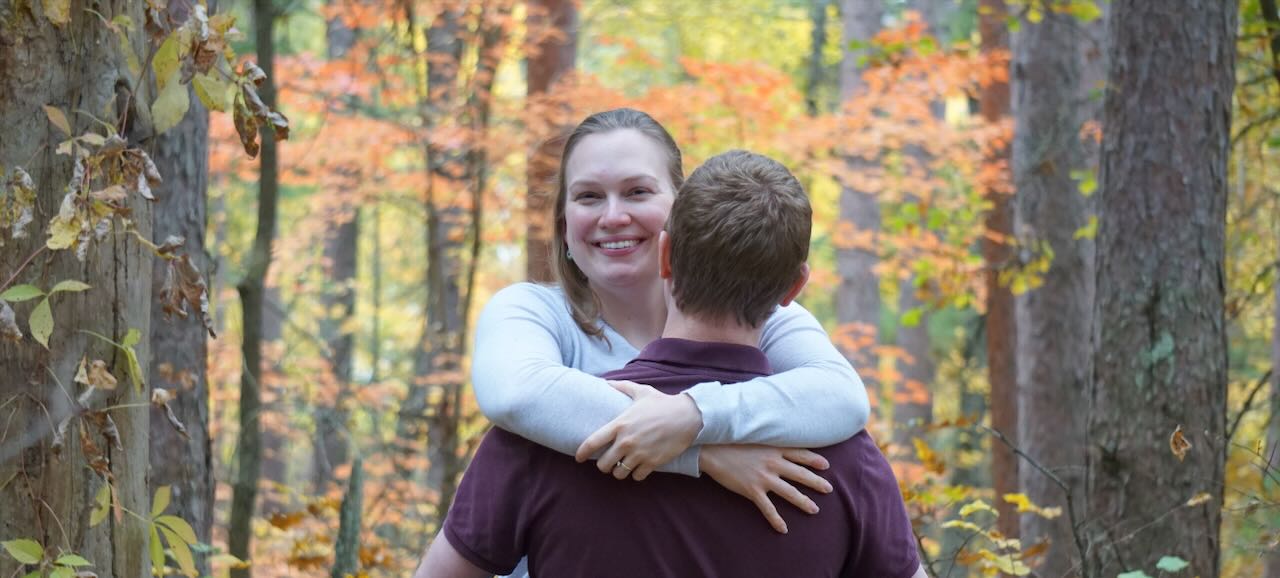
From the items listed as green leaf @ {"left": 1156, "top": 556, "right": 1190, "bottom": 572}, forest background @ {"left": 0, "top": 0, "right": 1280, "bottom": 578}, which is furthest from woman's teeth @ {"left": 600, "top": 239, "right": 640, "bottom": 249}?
green leaf @ {"left": 1156, "top": 556, "right": 1190, "bottom": 572}

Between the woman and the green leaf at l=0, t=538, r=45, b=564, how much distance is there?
79 cm

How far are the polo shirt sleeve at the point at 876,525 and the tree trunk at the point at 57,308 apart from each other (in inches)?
51.1

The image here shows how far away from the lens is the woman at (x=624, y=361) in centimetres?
181

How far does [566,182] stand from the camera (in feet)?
8.86

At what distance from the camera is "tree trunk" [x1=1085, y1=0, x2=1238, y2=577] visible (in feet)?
13.0

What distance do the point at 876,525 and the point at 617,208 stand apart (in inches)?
37.3

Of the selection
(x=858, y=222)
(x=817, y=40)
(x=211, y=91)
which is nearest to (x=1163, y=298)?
(x=211, y=91)

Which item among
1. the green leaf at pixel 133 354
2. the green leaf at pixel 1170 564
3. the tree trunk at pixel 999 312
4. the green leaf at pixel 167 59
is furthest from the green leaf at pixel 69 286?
the tree trunk at pixel 999 312

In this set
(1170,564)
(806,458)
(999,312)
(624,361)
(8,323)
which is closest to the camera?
(806,458)

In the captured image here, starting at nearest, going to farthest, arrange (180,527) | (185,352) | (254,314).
Result: (180,527) < (185,352) < (254,314)

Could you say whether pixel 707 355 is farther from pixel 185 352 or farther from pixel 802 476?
pixel 185 352

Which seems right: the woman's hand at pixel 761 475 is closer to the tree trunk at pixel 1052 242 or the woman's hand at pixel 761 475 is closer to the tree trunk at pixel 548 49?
the tree trunk at pixel 1052 242

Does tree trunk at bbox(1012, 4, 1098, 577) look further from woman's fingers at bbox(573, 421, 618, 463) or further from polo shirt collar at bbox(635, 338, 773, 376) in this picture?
woman's fingers at bbox(573, 421, 618, 463)

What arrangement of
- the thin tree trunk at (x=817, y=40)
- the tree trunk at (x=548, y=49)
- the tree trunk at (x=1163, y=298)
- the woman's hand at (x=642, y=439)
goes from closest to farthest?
1. the woman's hand at (x=642, y=439)
2. the tree trunk at (x=1163, y=298)
3. the tree trunk at (x=548, y=49)
4. the thin tree trunk at (x=817, y=40)
